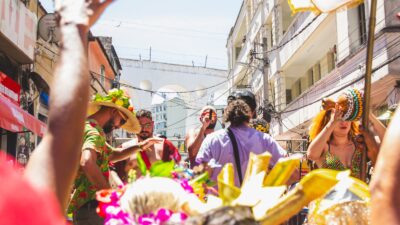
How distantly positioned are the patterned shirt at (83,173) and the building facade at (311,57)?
4.77m

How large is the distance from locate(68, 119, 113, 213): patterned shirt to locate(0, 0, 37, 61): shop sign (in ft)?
25.2

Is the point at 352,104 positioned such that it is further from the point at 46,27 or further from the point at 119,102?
the point at 46,27

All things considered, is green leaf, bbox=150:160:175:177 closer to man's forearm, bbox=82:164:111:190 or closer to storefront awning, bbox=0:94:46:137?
man's forearm, bbox=82:164:111:190

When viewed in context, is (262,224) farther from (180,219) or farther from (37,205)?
(37,205)

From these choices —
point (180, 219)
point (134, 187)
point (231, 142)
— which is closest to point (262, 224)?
point (180, 219)

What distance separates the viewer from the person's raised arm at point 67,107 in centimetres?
104

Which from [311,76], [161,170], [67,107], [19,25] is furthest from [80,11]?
[311,76]

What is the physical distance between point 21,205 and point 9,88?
11.2 meters

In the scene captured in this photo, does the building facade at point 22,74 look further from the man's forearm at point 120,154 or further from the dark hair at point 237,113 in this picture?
the dark hair at point 237,113

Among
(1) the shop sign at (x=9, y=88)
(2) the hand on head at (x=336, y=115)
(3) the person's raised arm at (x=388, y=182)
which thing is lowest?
(3) the person's raised arm at (x=388, y=182)

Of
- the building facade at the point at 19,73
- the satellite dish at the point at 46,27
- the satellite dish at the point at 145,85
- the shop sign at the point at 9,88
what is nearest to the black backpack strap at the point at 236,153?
the building facade at the point at 19,73

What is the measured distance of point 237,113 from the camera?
4.07 meters

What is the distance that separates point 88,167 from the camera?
3379 mm

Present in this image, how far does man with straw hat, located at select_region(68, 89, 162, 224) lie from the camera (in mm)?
3439
